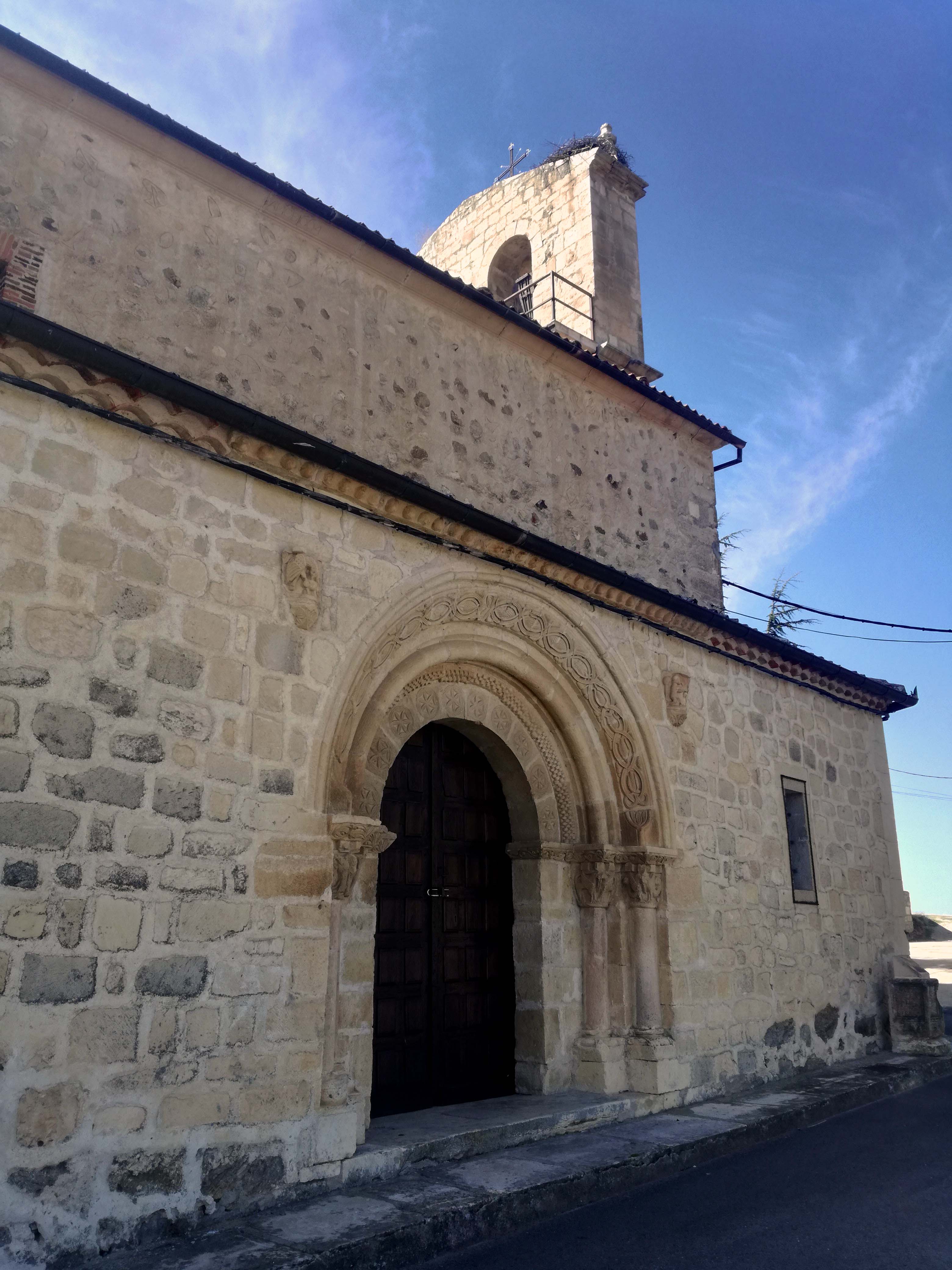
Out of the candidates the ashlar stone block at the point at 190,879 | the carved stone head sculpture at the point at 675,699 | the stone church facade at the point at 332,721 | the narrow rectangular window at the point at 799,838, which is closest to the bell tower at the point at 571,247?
the stone church facade at the point at 332,721

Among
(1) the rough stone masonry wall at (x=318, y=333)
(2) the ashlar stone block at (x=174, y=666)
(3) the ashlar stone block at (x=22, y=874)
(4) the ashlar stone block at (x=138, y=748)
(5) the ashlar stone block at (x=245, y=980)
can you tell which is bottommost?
(5) the ashlar stone block at (x=245, y=980)

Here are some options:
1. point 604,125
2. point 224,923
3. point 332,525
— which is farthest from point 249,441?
point 604,125

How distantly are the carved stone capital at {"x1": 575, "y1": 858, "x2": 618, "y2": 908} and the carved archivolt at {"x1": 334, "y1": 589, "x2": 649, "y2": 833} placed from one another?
369 millimetres

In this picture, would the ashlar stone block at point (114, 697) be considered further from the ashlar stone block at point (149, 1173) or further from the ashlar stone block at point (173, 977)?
the ashlar stone block at point (149, 1173)

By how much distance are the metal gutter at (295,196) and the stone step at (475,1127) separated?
5.22m

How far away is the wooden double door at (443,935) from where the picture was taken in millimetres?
5582

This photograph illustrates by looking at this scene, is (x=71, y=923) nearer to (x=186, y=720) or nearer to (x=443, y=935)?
(x=186, y=720)

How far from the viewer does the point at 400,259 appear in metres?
6.48

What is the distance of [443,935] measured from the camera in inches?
234

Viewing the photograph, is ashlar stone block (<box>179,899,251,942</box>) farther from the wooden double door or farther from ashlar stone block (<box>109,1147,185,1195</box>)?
the wooden double door

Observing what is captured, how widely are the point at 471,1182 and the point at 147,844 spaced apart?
7.12 ft

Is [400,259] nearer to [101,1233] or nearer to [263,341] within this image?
[263,341]

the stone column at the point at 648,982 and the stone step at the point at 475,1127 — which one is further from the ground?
the stone column at the point at 648,982

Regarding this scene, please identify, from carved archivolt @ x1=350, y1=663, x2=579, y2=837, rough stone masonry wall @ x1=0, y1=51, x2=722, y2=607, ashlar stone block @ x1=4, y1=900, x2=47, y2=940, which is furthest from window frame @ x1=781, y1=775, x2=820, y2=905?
ashlar stone block @ x1=4, y1=900, x2=47, y2=940
